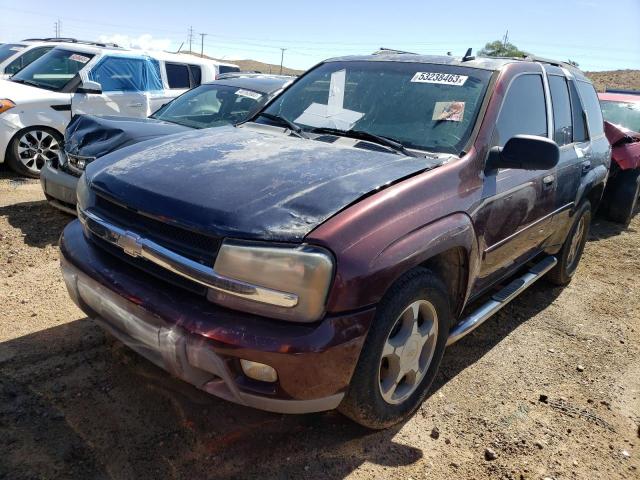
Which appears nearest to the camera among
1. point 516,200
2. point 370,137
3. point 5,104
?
point 370,137

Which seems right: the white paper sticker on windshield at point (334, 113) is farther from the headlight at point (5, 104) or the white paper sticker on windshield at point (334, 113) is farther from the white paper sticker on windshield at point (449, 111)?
the headlight at point (5, 104)

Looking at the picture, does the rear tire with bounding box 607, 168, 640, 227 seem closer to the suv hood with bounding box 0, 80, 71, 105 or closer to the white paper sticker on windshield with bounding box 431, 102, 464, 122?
the white paper sticker on windshield with bounding box 431, 102, 464, 122

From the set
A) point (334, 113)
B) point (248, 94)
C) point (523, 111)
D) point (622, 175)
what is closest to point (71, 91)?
point (248, 94)

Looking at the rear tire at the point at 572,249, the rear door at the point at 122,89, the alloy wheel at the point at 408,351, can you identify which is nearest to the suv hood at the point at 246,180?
the alloy wheel at the point at 408,351

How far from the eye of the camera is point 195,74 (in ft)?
28.4

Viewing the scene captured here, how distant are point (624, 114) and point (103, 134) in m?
7.64

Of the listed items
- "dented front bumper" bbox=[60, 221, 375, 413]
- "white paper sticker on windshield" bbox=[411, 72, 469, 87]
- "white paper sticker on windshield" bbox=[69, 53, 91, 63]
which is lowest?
"dented front bumper" bbox=[60, 221, 375, 413]

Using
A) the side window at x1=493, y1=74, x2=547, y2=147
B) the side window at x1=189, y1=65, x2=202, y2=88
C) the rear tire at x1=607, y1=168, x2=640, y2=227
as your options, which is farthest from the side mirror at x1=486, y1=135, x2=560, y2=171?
the side window at x1=189, y1=65, x2=202, y2=88

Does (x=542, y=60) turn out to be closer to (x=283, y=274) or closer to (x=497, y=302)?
(x=497, y=302)

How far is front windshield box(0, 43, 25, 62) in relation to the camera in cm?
975

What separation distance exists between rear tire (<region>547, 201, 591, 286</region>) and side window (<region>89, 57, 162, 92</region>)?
20.1 ft

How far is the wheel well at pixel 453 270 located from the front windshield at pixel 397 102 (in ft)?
1.84

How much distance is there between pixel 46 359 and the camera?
2912 millimetres

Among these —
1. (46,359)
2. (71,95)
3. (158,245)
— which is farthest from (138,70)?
(158,245)
